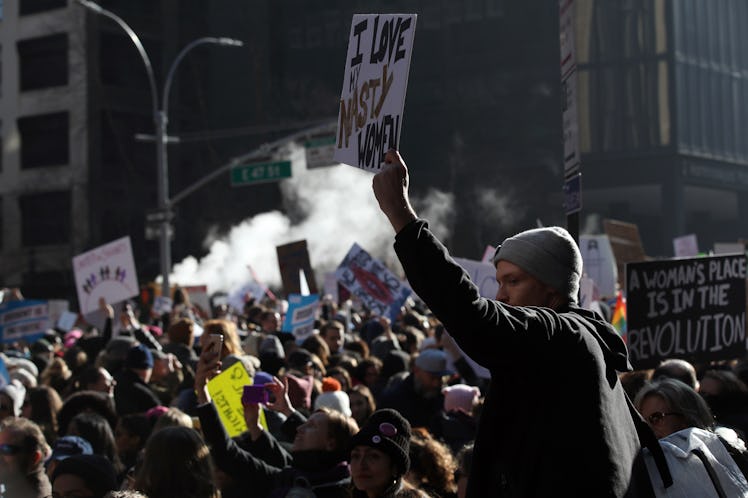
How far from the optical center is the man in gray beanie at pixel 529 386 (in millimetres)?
2547

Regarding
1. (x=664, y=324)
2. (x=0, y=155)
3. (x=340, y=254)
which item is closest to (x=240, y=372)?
(x=664, y=324)

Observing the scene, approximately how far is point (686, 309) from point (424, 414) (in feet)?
6.14

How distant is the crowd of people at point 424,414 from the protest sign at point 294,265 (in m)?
7.13

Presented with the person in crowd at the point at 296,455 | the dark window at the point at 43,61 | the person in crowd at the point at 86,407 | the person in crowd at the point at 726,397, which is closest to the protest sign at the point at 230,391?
the person in crowd at the point at 296,455

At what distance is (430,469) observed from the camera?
17.0ft

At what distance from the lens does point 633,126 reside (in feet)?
137

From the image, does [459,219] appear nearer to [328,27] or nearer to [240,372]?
[328,27]

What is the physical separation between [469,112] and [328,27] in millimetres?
6951

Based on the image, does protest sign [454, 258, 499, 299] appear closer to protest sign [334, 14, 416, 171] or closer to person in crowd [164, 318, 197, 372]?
person in crowd [164, 318, 197, 372]

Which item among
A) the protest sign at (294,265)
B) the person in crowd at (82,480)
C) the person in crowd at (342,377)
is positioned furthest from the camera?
the protest sign at (294,265)

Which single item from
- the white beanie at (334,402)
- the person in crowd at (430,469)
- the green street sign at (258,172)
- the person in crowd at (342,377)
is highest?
the green street sign at (258,172)

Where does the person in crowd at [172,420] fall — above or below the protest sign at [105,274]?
below

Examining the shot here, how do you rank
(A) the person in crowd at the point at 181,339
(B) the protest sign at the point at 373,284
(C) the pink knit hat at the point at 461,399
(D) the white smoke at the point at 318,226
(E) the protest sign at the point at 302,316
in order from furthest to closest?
(D) the white smoke at the point at 318,226, (E) the protest sign at the point at 302,316, (B) the protest sign at the point at 373,284, (A) the person in crowd at the point at 181,339, (C) the pink knit hat at the point at 461,399

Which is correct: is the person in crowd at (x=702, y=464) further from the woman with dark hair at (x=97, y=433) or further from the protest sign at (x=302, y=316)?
the protest sign at (x=302, y=316)
